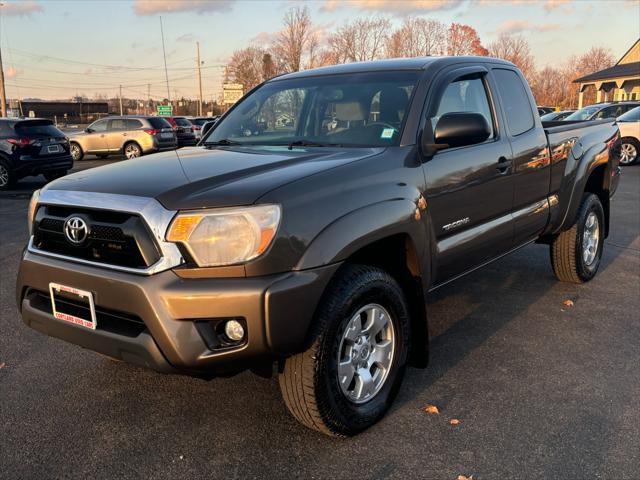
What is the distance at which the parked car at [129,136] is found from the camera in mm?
19906

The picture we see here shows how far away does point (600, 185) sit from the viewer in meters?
5.48

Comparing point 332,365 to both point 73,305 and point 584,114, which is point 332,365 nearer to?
point 73,305

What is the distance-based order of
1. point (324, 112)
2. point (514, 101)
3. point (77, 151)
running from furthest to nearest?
point (77, 151) < point (514, 101) < point (324, 112)

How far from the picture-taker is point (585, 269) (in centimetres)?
523

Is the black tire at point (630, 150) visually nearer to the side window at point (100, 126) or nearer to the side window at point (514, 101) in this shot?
the side window at point (514, 101)

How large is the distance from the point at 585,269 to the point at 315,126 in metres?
3.12

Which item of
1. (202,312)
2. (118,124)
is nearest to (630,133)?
(202,312)

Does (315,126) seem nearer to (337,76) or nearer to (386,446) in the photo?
(337,76)

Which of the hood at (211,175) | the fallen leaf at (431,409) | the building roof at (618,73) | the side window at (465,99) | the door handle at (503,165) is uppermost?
the building roof at (618,73)

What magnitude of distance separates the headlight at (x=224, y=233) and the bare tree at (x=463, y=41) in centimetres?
4545

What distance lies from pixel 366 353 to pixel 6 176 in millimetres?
12508

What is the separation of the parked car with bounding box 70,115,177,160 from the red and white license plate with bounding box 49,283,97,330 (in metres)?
18.0

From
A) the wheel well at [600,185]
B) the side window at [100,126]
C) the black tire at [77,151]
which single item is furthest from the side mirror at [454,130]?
the black tire at [77,151]

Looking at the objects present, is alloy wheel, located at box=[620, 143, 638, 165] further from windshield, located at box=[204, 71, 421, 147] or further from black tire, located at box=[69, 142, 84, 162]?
black tire, located at box=[69, 142, 84, 162]
